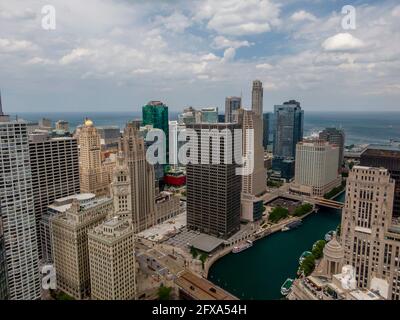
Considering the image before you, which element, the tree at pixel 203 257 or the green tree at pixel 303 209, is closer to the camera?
the tree at pixel 203 257

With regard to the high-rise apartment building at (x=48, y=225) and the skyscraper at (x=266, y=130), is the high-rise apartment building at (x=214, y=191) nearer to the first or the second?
the high-rise apartment building at (x=48, y=225)

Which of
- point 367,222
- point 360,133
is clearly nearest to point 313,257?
point 367,222

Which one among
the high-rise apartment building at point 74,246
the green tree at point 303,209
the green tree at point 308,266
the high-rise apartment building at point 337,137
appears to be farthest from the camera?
the high-rise apartment building at point 337,137

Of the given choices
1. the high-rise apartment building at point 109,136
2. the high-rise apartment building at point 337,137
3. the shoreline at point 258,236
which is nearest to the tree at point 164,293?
the shoreline at point 258,236

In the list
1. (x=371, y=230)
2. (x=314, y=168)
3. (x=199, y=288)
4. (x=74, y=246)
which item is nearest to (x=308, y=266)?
(x=371, y=230)

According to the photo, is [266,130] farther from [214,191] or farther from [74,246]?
[74,246]

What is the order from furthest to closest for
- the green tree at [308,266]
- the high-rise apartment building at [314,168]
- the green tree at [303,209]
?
the high-rise apartment building at [314,168], the green tree at [303,209], the green tree at [308,266]

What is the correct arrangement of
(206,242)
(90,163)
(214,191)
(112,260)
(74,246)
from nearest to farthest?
(112,260) → (74,246) → (206,242) → (214,191) → (90,163)

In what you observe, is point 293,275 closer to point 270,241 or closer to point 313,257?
point 313,257

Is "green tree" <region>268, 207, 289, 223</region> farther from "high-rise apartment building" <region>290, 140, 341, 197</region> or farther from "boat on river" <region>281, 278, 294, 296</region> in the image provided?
"boat on river" <region>281, 278, 294, 296</region>
